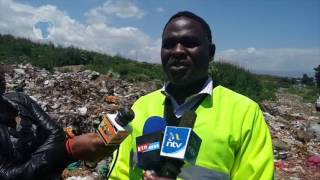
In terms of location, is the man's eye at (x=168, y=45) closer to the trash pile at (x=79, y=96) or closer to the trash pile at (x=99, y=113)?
the trash pile at (x=99, y=113)

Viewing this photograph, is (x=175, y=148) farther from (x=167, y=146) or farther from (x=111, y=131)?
(x=111, y=131)

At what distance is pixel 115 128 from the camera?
5.65ft

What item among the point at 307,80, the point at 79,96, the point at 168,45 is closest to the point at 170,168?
the point at 168,45

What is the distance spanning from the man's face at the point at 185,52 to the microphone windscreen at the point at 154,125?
21cm

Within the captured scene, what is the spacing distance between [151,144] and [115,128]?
0.50 metres

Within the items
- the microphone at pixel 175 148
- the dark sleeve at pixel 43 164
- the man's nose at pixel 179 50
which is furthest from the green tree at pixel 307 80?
the dark sleeve at pixel 43 164

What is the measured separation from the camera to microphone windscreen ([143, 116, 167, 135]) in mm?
2292

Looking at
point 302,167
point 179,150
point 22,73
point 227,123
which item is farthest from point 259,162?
point 22,73

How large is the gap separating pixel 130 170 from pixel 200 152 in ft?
1.31

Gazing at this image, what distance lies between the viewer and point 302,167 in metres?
8.61

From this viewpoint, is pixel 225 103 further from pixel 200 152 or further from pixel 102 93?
pixel 102 93

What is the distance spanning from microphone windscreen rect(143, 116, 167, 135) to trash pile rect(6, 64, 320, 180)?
2851 mm

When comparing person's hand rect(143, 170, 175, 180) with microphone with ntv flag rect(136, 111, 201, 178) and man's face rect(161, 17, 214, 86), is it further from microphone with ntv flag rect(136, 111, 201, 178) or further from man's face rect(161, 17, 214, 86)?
man's face rect(161, 17, 214, 86)

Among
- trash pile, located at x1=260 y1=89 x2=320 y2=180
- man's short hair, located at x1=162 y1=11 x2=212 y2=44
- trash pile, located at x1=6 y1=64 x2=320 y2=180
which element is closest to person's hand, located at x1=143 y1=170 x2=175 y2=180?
man's short hair, located at x1=162 y1=11 x2=212 y2=44
